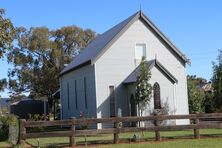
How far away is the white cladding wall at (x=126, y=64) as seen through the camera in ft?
123

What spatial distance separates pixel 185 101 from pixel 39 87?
40911 millimetres

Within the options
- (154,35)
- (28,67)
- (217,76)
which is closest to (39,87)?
(28,67)

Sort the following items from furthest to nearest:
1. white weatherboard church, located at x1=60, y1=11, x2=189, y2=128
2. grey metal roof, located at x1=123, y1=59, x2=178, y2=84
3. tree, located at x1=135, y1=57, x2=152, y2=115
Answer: white weatherboard church, located at x1=60, y1=11, x2=189, y2=128 < grey metal roof, located at x1=123, y1=59, x2=178, y2=84 < tree, located at x1=135, y1=57, x2=152, y2=115

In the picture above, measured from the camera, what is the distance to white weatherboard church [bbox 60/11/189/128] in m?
37.0

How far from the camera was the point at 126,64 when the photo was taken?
1510 inches

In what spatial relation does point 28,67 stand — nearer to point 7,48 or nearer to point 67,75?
point 67,75

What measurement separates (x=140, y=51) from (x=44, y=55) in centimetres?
3979

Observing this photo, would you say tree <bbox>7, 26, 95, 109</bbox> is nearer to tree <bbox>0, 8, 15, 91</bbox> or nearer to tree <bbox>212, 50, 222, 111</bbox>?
tree <bbox>212, 50, 222, 111</bbox>

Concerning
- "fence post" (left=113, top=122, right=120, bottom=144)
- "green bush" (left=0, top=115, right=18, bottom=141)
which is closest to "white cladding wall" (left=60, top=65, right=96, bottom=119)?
"green bush" (left=0, top=115, right=18, bottom=141)

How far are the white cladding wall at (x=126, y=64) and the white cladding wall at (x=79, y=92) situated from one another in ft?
2.57

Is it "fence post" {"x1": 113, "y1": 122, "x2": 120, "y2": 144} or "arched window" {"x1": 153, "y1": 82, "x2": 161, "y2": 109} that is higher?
"arched window" {"x1": 153, "y1": 82, "x2": 161, "y2": 109}

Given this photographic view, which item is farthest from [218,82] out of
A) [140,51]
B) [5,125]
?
[5,125]

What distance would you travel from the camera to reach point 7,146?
2286 centimetres

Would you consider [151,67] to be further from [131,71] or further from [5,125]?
[5,125]
